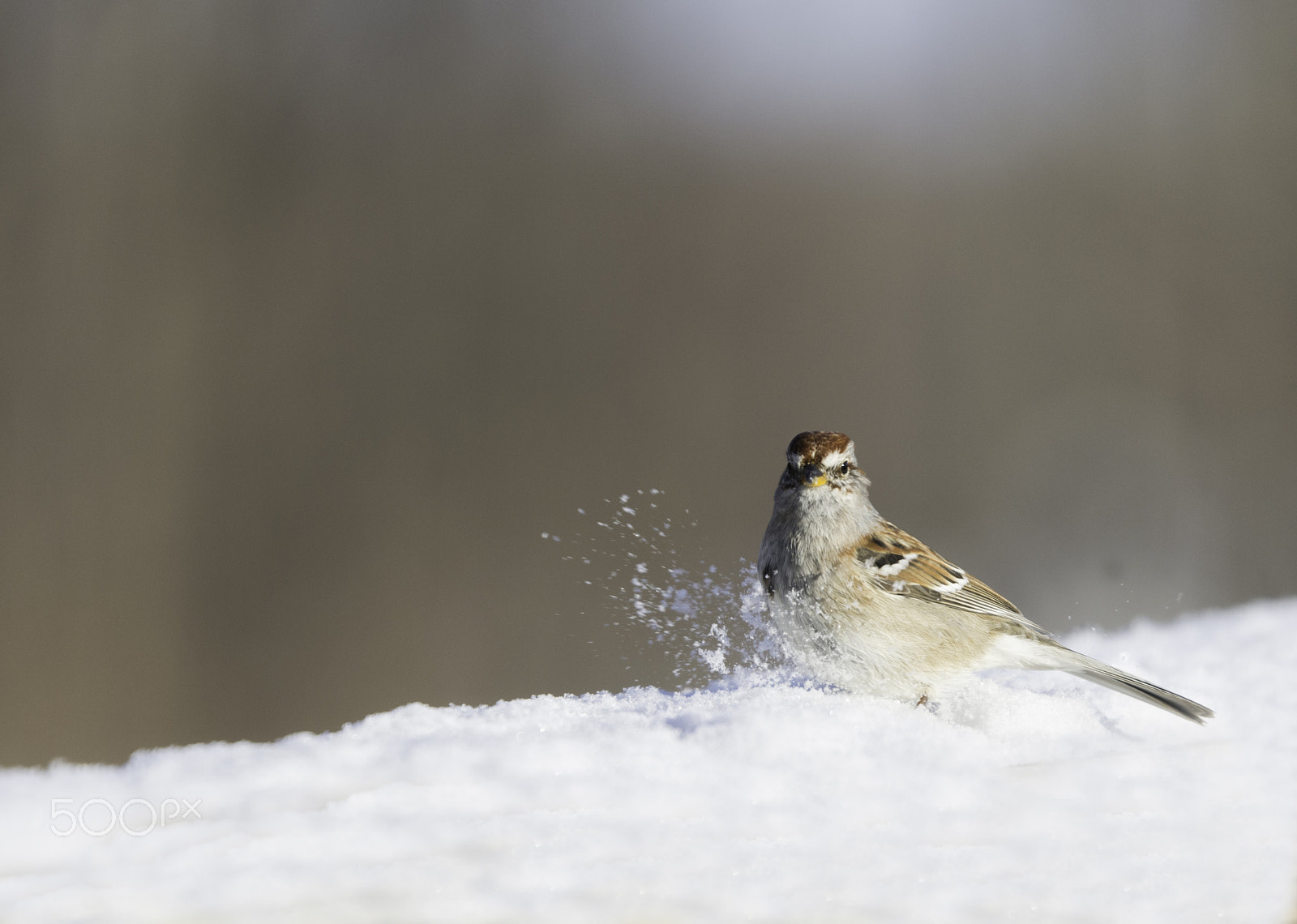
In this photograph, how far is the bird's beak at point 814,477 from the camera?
204 centimetres

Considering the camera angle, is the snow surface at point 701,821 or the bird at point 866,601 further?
the bird at point 866,601

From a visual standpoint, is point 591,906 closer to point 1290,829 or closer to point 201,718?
point 1290,829

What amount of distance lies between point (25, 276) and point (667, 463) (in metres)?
2.85

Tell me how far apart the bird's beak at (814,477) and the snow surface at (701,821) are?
0.59 metres

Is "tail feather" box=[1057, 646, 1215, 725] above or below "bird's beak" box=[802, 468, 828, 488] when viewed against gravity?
below

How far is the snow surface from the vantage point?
930 mm

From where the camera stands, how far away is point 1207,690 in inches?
64.9

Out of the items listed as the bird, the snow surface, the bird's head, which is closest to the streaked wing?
the bird

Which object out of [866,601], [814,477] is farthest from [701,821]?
[814,477]

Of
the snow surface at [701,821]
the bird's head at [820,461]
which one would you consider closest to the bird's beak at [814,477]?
the bird's head at [820,461]

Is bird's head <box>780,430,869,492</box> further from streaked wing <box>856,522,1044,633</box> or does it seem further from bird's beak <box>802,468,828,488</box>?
streaked wing <box>856,522,1044,633</box>

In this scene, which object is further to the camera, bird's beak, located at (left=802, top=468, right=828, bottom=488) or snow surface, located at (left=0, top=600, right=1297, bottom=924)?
bird's beak, located at (left=802, top=468, right=828, bottom=488)

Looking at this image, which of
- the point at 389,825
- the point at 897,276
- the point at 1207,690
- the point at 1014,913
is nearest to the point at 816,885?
the point at 1014,913

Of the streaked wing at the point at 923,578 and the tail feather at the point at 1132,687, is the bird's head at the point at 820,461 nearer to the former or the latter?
the streaked wing at the point at 923,578
